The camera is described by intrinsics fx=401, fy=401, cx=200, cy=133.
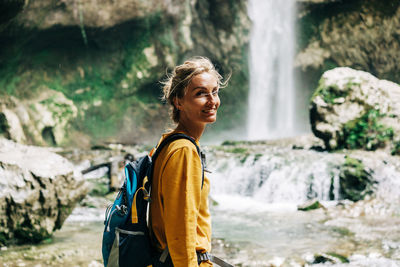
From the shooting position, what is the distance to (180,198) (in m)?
1.34

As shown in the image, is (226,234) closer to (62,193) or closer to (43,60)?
(62,193)

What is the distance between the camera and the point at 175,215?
4.38ft

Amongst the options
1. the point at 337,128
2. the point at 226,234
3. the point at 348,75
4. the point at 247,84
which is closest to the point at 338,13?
the point at 247,84

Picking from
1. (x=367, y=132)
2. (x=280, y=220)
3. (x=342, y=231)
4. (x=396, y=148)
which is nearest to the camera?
(x=342, y=231)

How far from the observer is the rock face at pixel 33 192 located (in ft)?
13.3

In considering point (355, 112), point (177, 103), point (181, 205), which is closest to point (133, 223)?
point (181, 205)

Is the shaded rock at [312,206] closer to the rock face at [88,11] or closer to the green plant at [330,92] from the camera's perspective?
the green plant at [330,92]

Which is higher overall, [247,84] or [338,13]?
[338,13]

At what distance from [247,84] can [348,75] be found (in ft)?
37.5

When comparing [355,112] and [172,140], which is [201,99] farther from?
[355,112]

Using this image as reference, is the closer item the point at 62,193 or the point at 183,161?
the point at 183,161

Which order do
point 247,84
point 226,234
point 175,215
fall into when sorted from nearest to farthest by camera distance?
point 175,215
point 226,234
point 247,84

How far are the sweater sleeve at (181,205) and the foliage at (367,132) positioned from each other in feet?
31.8

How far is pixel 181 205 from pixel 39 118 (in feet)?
51.6
